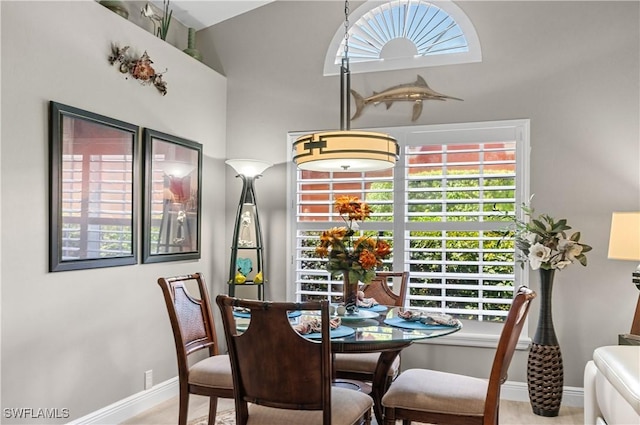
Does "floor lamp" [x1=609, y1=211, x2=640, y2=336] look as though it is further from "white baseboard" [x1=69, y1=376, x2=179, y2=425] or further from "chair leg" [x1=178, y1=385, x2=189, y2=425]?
"white baseboard" [x1=69, y1=376, x2=179, y2=425]

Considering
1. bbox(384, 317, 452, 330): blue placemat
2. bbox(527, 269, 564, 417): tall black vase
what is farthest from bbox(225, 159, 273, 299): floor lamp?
bbox(527, 269, 564, 417): tall black vase

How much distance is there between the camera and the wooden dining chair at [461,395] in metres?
2.29

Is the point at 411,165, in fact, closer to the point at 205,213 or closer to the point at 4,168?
the point at 205,213

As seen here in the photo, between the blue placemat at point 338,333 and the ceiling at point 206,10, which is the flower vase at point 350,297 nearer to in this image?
the blue placemat at point 338,333

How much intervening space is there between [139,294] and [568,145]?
3270 millimetres

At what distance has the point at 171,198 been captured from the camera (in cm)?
391

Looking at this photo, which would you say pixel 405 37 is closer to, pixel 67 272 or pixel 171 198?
pixel 171 198

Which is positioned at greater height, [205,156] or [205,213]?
[205,156]

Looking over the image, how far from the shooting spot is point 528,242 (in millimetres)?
3564

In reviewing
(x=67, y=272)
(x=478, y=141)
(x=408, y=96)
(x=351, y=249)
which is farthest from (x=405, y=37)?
(x=67, y=272)

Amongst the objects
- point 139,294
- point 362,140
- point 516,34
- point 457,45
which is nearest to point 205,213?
point 139,294

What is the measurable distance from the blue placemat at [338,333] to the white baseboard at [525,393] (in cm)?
198

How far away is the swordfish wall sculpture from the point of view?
162 inches

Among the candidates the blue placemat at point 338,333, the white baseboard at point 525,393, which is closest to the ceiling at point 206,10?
the blue placemat at point 338,333
